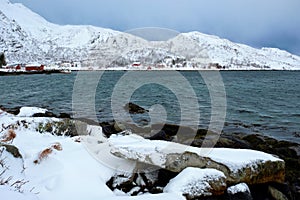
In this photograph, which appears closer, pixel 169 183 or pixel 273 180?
pixel 169 183

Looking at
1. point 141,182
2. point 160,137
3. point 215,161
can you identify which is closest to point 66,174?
point 141,182

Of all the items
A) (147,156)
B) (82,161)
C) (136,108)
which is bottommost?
(136,108)

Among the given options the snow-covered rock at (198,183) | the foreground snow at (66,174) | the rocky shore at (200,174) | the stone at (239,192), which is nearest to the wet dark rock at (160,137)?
the rocky shore at (200,174)

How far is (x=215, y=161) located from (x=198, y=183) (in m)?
0.85

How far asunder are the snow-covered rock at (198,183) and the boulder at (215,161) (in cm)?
28

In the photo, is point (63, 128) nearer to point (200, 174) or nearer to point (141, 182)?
point (141, 182)

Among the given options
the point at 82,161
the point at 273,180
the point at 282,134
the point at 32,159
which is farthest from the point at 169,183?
the point at 282,134

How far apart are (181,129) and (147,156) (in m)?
6.95

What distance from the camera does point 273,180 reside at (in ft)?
20.0

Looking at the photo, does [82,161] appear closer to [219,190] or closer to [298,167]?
[219,190]

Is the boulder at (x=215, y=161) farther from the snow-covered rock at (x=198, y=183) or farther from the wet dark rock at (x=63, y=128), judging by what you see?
the wet dark rock at (x=63, y=128)

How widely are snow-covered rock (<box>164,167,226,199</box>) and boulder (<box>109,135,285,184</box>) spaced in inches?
11.0

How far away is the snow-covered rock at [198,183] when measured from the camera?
5.07m

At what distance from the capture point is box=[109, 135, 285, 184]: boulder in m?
5.73
